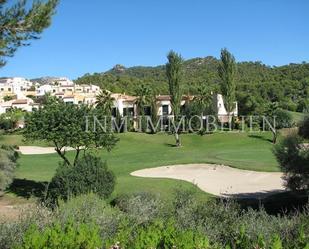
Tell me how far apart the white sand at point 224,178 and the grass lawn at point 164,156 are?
3.19 feet

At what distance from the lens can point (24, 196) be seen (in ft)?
79.0

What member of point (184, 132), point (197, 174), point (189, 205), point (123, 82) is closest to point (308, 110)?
point (189, 205)

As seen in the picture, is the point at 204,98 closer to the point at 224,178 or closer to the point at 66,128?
the point at 224,178

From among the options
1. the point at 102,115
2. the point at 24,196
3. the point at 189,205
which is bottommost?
the point at 24,196

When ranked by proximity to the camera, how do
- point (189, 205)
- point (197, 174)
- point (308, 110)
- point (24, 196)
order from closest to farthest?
point (189, 205) → point (308, 110) → point (24, 196) → point (197, 174)

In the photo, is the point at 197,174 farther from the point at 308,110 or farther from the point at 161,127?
the point at 161,127

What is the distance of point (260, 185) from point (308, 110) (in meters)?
7.84

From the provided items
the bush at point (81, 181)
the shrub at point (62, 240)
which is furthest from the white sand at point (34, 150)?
the shrub at point (62, 240)

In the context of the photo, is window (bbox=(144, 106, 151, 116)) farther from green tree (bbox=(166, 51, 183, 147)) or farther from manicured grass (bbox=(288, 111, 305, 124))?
manicured grass (bbox=(288, 111, 305, 124))

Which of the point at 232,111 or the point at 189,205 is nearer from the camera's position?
the point at 189,205

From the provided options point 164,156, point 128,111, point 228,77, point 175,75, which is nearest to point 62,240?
point 164,156

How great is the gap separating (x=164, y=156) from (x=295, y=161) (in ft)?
82.3

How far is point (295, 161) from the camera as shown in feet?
58.0

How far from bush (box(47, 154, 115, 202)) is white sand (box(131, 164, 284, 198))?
5147 millimetres
